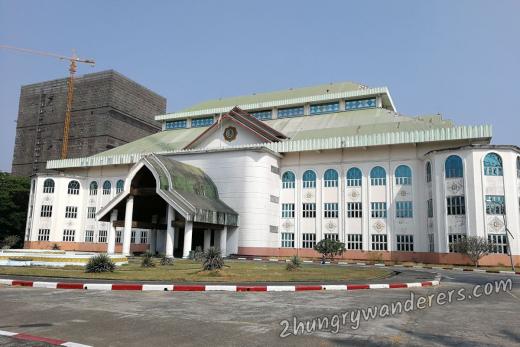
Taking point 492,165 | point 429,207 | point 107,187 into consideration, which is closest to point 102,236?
point 107,187

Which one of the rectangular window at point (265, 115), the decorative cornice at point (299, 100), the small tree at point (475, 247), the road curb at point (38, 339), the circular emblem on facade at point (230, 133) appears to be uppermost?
the decorative cornice at point (299, 100)

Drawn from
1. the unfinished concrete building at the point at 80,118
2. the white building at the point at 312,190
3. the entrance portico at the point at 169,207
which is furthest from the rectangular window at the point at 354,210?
the unfinished concrete building at the point at 80,118

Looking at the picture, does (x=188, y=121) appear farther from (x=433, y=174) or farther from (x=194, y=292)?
(x=194, y=292)

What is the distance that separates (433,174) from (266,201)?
Answer: 1745cm

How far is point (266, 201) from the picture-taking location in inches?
1861

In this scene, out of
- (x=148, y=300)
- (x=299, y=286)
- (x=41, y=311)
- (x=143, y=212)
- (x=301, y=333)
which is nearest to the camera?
(x=301, y=333)

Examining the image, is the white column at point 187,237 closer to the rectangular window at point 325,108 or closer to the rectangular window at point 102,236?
the rectangular window at point 102,236

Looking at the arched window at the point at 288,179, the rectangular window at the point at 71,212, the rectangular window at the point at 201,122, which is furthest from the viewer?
the rectangular window at the point at 201,122

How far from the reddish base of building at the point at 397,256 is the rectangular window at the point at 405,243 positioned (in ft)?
1.44

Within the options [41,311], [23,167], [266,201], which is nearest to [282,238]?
[266,201]

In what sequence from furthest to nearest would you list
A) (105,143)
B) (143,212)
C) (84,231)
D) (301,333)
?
(105,143) < (84,231) < (143,212) < (301,333)

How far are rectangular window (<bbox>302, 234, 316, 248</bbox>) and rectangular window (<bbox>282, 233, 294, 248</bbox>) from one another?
1406 mm

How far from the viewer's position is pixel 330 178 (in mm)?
48062

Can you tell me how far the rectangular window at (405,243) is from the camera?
42.7 meters
